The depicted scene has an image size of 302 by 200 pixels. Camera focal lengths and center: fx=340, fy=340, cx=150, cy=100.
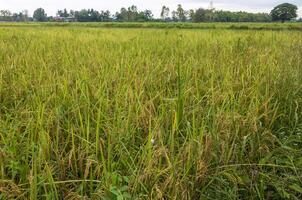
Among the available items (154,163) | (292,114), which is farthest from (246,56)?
Result: (154,163)

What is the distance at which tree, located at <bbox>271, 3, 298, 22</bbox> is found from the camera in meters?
52.8

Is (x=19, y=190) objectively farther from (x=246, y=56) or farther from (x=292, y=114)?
(x=246, y=56)

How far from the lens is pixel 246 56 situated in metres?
3.61

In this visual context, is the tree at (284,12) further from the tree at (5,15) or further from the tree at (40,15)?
the tree at (5,15)

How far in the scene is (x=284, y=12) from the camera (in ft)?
173

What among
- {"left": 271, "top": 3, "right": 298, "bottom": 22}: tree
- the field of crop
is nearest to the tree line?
{"left": 271, "top": 3, "right": 298, "bottom": 22}: tree

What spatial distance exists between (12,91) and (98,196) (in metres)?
1.53

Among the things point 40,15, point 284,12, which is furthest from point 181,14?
point 40,15

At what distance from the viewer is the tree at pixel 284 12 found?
2078 inches

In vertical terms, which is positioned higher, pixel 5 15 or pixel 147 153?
pixel 5 15

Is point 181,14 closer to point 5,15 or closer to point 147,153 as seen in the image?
point 5,15

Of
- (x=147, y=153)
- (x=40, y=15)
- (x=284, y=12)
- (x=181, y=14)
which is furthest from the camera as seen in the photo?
(x=40, y=15)

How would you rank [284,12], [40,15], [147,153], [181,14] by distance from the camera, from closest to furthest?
[147,153]
[284,12]
[181,14]
[40,15]

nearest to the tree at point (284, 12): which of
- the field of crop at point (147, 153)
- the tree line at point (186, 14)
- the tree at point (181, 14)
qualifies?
the tree line at point (186, 14)
